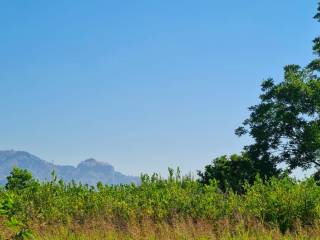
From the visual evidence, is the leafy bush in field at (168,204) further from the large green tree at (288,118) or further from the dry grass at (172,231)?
the large green tree at (288,118)

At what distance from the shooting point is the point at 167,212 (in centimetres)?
1675

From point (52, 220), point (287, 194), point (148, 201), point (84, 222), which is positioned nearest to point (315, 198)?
point (287, 194)

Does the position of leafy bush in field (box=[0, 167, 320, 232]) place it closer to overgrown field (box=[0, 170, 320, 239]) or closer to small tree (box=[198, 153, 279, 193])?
overgrown field (box=[0, 170, 320, 239])

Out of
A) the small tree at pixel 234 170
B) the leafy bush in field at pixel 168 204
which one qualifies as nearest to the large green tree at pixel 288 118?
the small tree at pixel 234 170

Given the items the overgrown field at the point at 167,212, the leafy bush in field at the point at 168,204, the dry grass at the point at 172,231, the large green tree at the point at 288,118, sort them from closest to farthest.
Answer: the dry grass at the point at 172,231 → the overgrown field at the point at 167,212 → the leafy bush in field at the point at 168,204 → the large green tree at the point at 288,118

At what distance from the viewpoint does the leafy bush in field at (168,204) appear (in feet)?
53.0

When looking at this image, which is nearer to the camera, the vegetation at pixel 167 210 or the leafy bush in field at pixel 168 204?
the vegetation at pixel 167 210

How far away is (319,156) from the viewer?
41688 mm

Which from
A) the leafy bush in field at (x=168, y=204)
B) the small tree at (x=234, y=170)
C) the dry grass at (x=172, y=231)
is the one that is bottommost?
the dry grass at (x=172, y=231)

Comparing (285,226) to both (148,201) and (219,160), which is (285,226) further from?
(219,160)

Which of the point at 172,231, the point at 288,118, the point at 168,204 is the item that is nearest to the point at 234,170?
the point at 288,118

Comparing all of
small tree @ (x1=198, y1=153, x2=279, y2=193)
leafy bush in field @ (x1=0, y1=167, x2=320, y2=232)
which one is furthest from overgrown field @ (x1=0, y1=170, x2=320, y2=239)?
small tree @ (x1=198, y1=153, x2=279, y2=193)

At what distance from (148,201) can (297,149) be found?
28091mm

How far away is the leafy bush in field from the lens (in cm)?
1616
